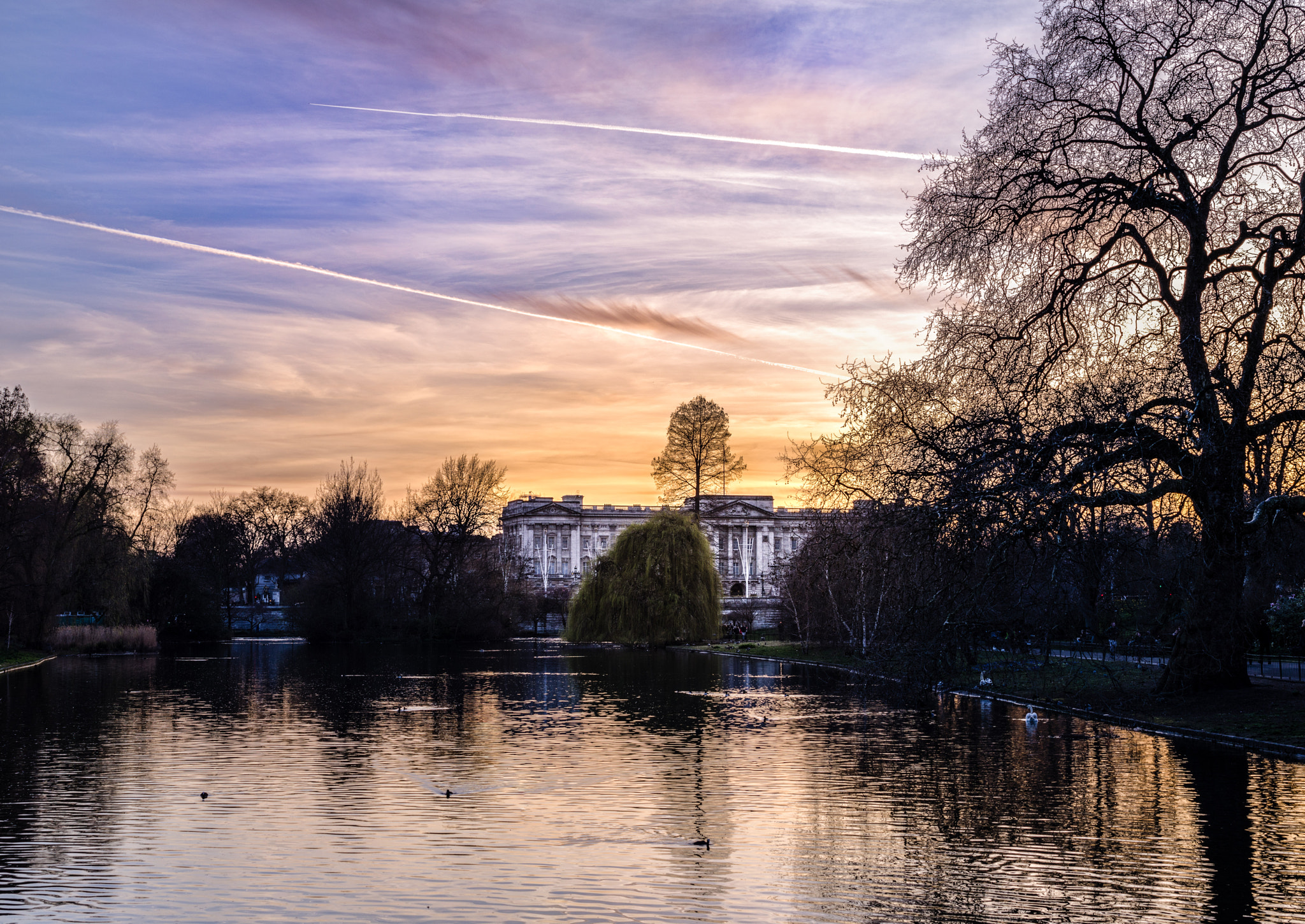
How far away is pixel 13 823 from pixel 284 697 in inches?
874

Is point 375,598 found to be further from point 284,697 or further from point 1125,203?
point 1125,203

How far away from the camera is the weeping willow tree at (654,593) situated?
241 ft

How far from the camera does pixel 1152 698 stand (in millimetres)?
27406

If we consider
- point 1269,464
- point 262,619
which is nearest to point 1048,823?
point 1269,464

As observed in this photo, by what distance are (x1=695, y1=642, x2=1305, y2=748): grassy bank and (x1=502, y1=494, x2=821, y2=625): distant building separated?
9929 centimetres

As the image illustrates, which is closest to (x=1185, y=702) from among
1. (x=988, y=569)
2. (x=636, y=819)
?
(x=988, y=569)

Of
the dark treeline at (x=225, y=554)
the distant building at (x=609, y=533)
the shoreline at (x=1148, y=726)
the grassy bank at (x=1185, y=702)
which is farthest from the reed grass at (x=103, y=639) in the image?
the distant building at (x=609, y=533)

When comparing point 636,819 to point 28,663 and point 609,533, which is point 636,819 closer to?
point 28,663

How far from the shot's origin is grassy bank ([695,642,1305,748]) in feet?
77.7

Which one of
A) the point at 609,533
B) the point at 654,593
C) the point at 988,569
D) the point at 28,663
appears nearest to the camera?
the point at 988,569

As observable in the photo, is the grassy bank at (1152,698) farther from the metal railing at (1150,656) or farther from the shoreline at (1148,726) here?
the metal railing at (1150,656)

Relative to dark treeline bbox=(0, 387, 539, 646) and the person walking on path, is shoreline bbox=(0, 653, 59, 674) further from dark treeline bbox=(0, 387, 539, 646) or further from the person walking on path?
the person walking on path

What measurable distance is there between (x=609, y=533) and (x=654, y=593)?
257 feet

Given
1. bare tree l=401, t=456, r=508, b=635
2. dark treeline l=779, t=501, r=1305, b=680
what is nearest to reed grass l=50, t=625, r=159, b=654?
bare tree l=401, t=456, r=508, b=635
